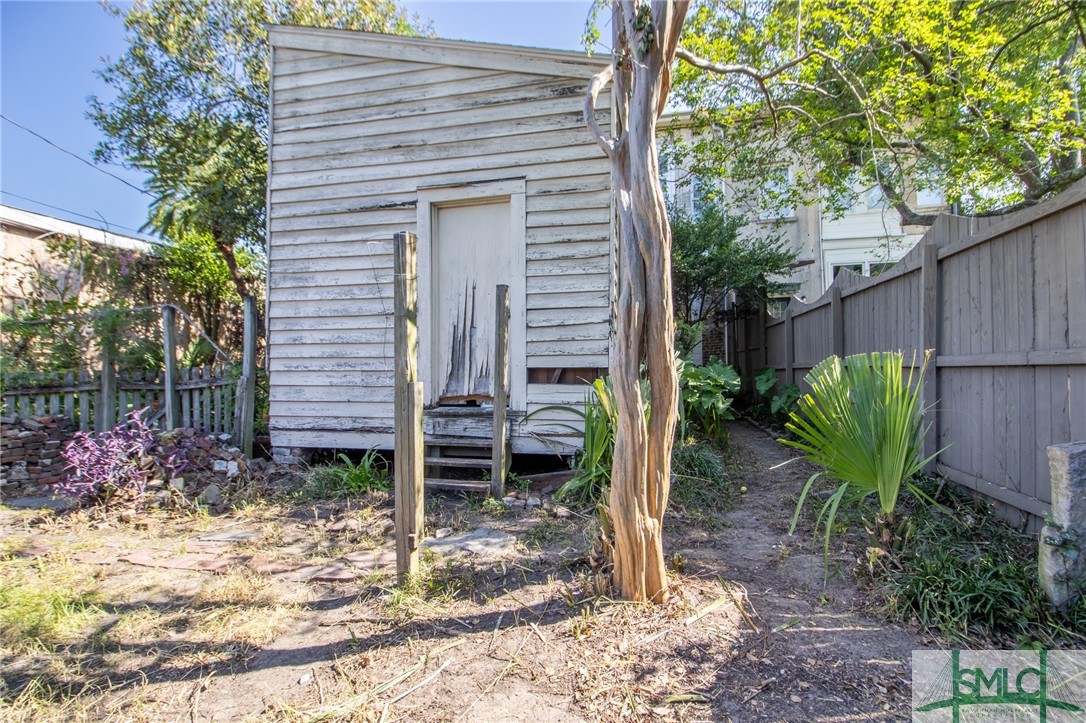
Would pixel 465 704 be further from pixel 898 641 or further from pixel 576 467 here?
pixel 576 467

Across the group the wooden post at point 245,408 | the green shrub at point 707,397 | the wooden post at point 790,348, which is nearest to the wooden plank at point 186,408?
the wooden post at point 245,408

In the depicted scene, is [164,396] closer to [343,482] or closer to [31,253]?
[343,482]

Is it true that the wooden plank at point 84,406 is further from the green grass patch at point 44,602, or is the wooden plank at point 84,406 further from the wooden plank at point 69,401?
the green grass patch at point 44,602

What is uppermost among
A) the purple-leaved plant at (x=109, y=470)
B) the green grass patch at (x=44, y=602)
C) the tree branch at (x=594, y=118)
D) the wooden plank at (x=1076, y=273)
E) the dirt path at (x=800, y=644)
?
the tree branch at (x=594, y=118)

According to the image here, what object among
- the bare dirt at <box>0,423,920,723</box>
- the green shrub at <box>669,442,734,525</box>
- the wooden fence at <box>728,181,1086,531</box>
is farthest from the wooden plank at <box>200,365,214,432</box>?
the wooden fence at <box>728,181,1086,531</box>

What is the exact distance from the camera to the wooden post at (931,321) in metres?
3.57

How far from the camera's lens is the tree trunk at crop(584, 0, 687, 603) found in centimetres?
219

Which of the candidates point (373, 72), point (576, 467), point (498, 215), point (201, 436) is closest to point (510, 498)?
point (576, 467)

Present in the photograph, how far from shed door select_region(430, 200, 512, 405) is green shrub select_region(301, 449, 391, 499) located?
929 millimetres

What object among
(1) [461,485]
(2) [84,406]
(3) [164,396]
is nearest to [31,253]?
(2) [84,406]

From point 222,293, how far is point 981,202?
11567 mm

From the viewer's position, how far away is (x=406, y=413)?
107 inches

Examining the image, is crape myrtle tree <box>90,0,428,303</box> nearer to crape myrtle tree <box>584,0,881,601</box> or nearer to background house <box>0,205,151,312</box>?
background house <box>0,205,151,312</box>

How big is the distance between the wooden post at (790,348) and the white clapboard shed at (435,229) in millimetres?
3884
